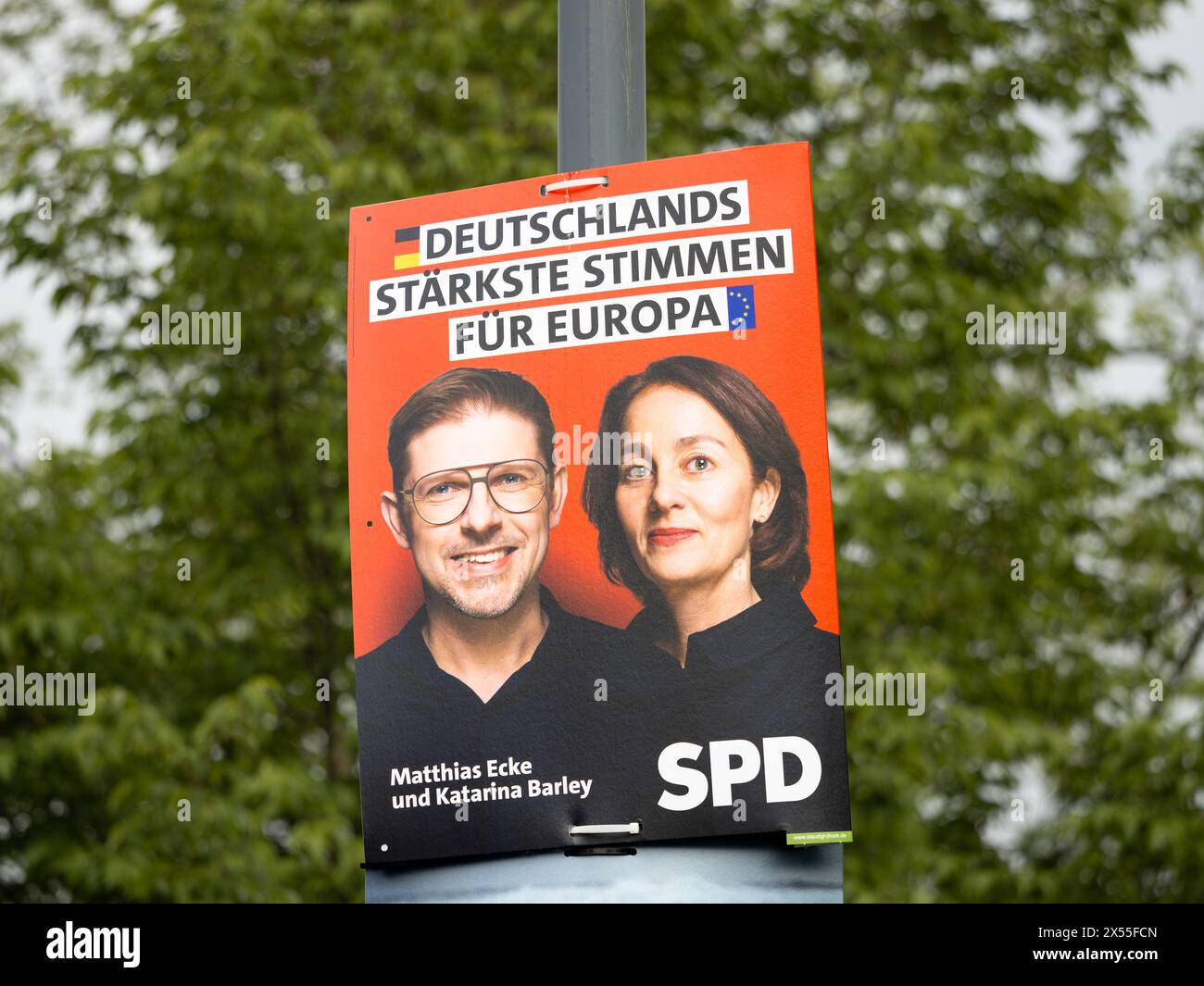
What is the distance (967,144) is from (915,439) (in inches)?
63.6

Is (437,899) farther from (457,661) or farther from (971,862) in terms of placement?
(971,862)

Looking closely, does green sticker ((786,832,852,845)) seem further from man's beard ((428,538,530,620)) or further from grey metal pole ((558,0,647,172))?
grey metal pole ((558,0,647,172))

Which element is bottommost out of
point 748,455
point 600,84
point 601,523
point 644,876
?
point 644,876

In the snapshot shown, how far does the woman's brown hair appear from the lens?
9.43 feet

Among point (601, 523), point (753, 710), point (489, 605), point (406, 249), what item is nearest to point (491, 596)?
point (489, 605)

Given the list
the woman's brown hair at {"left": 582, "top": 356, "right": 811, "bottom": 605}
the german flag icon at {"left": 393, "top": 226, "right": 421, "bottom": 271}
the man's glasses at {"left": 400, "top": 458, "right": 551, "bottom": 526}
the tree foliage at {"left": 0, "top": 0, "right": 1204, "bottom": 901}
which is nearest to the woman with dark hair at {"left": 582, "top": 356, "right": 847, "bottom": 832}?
the woman's brown hair at {"left": 582, "top": 356, "right": 811, "bottom": 605}

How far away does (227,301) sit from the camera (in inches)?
287

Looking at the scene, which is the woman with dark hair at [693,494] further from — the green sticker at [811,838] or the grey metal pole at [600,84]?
the grey metal pole at [600,84]

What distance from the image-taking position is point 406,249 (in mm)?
3094

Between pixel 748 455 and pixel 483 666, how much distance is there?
62 cm

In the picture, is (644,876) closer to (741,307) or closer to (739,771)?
(739,771)

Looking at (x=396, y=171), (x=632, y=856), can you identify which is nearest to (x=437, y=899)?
(x=632, y=856)

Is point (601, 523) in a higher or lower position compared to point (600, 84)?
lower

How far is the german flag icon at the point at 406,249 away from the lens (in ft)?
10.1
